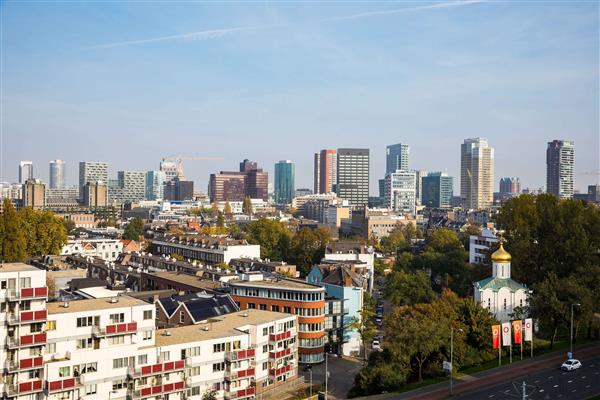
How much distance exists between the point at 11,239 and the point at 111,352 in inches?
1929

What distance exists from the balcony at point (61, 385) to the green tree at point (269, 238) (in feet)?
223

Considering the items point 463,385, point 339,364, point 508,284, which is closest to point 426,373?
point 463,385

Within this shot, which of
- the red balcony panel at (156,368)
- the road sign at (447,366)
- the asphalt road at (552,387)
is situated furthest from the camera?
the road sign at (447,366)

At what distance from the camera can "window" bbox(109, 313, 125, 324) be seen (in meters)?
38.1

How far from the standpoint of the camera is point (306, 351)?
53094mm

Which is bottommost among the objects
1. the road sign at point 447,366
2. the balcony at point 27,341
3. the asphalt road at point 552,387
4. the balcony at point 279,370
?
the asphalt road at point 552,387

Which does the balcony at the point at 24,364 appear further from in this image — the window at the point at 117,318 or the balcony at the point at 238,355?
the balcony at the point at 238,355

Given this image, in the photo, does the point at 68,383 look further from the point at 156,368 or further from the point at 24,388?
the point at 156,368

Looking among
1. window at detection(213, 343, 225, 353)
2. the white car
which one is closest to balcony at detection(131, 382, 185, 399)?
window at detection(213, 343, 225, 353)

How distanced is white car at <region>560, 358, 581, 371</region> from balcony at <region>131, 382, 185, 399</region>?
27.2 m

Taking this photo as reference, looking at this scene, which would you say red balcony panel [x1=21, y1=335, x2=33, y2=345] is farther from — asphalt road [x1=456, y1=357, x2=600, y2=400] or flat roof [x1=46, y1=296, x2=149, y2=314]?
asphalt road [x1=456, y1=357, x2=600, y2=400]

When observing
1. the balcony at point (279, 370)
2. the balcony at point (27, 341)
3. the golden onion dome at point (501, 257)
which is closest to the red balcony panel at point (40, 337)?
the balcony at point (27, 341)

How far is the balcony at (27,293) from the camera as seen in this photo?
116 ft

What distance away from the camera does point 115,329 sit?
37.9m
